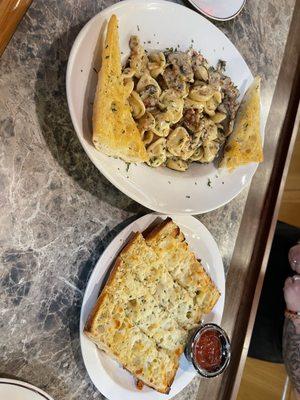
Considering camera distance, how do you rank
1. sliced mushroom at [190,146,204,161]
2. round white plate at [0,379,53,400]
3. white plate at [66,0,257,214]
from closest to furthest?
round white plate at [0,379,53,400]
white plate at [66,0,257,214]
sliced mushroom at [190,146,204,161]

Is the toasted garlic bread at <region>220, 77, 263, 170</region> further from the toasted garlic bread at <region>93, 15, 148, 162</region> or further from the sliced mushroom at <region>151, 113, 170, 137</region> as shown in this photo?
the toasted garlic bread at <region>93, 15, 148, 162</region>

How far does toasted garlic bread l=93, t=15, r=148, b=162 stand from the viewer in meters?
1.35

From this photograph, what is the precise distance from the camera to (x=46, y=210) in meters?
1.46

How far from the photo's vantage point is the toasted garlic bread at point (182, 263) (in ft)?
5.25

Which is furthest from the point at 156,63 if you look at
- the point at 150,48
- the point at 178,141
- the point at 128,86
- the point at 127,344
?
the point at 127,344

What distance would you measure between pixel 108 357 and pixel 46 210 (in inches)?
20.5

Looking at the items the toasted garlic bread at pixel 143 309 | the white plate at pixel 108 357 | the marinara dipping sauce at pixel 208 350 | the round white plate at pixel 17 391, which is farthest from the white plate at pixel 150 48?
the round white plate at pixel 17 391

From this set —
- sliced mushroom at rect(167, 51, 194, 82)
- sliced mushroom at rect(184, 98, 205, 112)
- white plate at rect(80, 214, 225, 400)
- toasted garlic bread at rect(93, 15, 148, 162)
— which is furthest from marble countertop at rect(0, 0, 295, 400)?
sliced mushroom at rect(184, 98, 205, 112)

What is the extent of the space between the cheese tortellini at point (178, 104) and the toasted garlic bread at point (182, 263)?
0.76 feet

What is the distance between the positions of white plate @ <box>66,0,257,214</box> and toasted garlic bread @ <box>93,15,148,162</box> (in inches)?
1.6

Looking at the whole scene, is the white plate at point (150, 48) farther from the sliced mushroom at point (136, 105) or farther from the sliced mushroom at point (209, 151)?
the sliced mushroom at point (136, 105)

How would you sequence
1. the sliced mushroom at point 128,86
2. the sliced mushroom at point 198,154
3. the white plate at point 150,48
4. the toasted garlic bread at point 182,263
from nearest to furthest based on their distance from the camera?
the white plate at point 150,48
the sliced mushroom at point 128,86
the toasted garlic bread at point 182,263
the sliced mushroom at point 198,154

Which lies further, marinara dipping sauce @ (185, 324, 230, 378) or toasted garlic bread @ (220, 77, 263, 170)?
toasted garlic bread @ (220, 77, 263, 170)

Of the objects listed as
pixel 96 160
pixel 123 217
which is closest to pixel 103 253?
pixel 123 217
